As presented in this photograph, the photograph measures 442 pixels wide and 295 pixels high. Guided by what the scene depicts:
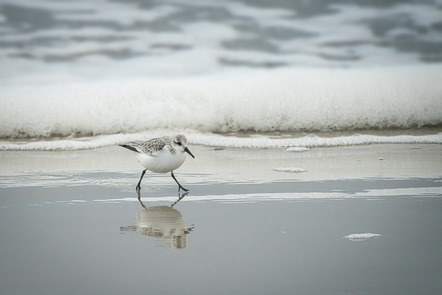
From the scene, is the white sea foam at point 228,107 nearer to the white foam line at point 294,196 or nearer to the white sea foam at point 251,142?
the white sea foam at point 251,142

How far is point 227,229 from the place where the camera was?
3.11m

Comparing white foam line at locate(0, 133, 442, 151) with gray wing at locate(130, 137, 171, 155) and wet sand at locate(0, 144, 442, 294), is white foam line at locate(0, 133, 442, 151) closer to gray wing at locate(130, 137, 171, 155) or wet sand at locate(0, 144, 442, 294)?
wet sand at locate(0, 144, 442, 294)

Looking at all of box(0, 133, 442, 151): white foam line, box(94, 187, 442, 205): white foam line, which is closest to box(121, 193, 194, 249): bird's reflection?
box(94, 187, 442, 205): white foam line

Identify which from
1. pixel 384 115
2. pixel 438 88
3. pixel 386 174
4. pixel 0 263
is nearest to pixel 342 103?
pixel 384 115

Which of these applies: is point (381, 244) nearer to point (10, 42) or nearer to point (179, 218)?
point (179, 218)

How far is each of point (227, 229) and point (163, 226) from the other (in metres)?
0.35

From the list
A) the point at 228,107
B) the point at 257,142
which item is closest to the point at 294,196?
the point at 257,142

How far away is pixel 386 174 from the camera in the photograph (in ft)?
15.7

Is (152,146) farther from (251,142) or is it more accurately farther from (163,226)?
(251,142)

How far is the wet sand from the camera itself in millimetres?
2324

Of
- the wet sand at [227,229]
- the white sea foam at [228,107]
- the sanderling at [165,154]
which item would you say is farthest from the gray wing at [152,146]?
the white sea foam at [228,107]

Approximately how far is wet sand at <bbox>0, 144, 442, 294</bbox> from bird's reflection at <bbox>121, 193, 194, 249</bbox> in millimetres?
10

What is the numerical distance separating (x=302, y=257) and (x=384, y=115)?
5.50 metres

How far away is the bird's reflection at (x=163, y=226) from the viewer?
114 inches
